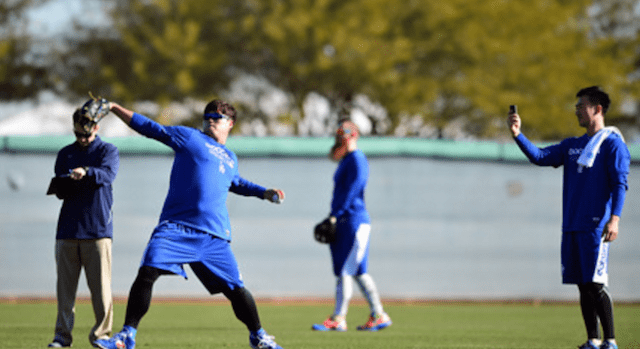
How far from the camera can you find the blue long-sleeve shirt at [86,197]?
830 centimetres

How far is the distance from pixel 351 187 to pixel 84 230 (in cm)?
309

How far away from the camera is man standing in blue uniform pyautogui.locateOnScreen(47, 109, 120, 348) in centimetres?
830

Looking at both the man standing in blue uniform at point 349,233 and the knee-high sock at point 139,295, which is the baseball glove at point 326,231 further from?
the knee-high sock at point 139,295

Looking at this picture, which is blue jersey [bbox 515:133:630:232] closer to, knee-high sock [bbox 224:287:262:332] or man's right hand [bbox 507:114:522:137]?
man's right hand [bbox 507:114:522:137]

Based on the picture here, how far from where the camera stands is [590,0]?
44969mm

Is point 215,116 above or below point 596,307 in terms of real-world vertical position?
above

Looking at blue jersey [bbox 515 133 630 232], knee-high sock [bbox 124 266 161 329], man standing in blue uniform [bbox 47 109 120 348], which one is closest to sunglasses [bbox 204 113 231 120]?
knee-high sock [bbox 124 266 161 329]

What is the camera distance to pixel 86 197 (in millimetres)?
8352

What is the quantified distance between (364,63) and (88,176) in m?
29.6

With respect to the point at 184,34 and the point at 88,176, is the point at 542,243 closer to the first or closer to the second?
the point at 88,176

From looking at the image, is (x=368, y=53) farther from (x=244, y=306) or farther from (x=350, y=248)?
(x=244, y=306)

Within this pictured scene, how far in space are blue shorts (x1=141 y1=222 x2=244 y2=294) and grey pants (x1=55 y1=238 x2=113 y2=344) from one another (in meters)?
1.41

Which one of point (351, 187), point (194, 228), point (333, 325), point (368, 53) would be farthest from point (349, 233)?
point (368, 53)

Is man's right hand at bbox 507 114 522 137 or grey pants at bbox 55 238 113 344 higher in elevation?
man's right hand at bbox 507 114 522 137
